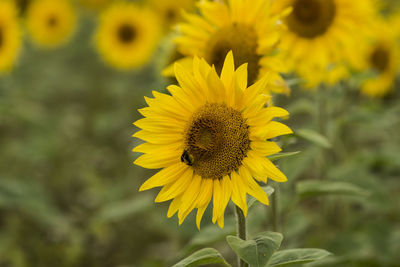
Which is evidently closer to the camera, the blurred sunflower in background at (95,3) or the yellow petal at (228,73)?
the yellow petal at (228,73)

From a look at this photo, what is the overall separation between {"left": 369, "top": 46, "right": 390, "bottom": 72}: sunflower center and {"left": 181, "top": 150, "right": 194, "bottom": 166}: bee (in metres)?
2.47

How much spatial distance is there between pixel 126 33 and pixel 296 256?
3.88m

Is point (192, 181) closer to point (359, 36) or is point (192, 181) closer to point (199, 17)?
point (199, 17)

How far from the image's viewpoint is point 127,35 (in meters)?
5.09

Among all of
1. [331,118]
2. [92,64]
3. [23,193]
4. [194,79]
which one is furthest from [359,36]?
[92,64]

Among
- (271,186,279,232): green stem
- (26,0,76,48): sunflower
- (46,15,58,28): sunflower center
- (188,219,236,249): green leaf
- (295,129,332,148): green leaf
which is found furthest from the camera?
(46,15,58,28): sunflower center

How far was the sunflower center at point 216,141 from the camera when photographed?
1.59 m

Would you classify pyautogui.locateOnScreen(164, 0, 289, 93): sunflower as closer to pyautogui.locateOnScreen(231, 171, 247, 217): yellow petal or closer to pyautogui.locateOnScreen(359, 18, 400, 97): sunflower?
pyautogui.locateOnScreen(231, 171, 247, 217): yellow petal

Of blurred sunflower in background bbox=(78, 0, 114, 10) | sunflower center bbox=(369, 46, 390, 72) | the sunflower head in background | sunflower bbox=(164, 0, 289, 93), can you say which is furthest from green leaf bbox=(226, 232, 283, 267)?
blurred sunflower in background bbox=(78, 0, 114, 10)

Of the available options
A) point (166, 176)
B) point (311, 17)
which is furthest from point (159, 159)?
point (311, 17)

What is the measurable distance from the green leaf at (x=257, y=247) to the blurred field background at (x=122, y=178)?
50 centimetres

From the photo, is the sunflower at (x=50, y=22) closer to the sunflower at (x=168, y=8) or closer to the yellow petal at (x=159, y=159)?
the sunflower at (x=168, y=8)

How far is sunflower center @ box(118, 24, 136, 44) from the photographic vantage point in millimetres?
5066

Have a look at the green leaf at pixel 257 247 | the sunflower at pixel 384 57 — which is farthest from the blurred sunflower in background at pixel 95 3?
the green leaf at pixel 257 247
